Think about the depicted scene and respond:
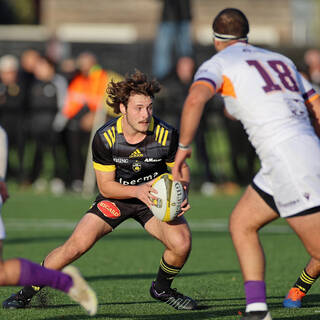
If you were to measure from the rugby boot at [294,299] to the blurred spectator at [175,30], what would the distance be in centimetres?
1298

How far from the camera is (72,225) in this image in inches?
550

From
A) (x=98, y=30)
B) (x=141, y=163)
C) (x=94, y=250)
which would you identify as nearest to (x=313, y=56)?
(x=94, y=250)

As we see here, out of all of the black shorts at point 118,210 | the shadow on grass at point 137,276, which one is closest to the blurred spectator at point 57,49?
the shadow on grass at point 137,276

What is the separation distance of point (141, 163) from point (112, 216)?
49 centimetres

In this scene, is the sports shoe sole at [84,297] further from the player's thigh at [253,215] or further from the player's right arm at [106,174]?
the player's right arm at [106,174]

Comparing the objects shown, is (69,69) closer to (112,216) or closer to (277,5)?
(112,216)

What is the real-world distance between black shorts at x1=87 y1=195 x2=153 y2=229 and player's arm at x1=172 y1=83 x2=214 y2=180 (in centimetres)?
154

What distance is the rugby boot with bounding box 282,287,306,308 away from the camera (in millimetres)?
7664

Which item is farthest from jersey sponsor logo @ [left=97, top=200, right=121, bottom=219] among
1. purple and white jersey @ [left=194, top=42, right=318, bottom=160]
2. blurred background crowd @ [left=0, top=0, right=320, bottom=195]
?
blurred background crowd @ [left=0, top=0, right=320, bottom=195]

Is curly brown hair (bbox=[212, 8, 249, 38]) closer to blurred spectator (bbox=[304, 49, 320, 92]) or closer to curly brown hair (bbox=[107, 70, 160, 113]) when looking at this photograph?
curly brown hair (bbox=[107, 70, 160, 113])

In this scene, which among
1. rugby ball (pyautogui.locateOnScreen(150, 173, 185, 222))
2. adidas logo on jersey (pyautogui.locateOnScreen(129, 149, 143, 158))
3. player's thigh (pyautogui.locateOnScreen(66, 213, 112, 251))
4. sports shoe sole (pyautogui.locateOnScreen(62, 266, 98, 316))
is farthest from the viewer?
adidas logo on jersey (pyautogui.locateOnScreen(129, 149, 143, 158))

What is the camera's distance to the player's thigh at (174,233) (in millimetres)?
7500

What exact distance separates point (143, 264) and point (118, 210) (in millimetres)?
2836

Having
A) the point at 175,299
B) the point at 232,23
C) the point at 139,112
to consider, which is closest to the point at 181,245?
the point at 175,299
